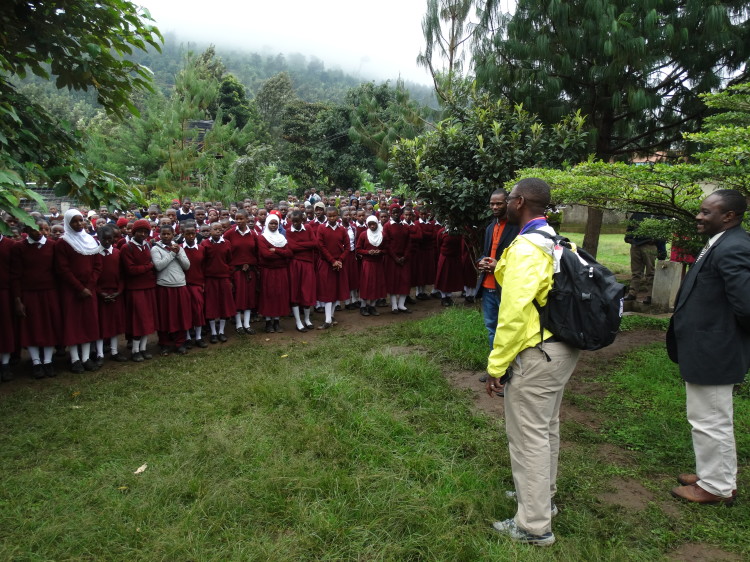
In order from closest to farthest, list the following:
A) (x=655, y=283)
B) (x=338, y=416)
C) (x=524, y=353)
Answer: (x=524, y=353), (x=338, y=416), (x=655, y=283)

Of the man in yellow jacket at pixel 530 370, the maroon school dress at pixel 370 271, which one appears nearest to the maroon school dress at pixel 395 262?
the maroon school dress at pixel 370 271

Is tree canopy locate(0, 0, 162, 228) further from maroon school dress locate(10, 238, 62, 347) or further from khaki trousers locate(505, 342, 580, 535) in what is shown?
khaki trousers locate(505, 342, 580, 535)

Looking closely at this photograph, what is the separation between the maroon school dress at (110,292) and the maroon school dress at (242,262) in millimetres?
1663

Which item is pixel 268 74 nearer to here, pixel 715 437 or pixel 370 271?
pixel 370 271

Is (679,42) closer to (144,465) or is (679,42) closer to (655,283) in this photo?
(655,283)

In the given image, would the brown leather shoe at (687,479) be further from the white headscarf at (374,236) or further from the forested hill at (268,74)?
the forested hill at (268,74)

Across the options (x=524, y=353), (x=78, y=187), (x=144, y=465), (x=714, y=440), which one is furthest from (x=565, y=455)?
(x=78, y=187)

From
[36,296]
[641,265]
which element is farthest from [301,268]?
[641,265]

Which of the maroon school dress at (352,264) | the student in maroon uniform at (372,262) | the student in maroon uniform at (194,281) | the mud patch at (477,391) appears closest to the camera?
the mud patch at (477,391)

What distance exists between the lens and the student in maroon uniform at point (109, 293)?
6.47 metres

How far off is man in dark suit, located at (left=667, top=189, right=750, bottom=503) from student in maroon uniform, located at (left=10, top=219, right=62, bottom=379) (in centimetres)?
664

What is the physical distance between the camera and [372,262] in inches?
353

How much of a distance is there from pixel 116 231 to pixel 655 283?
8536 mm

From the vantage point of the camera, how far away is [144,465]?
12.3 ft
